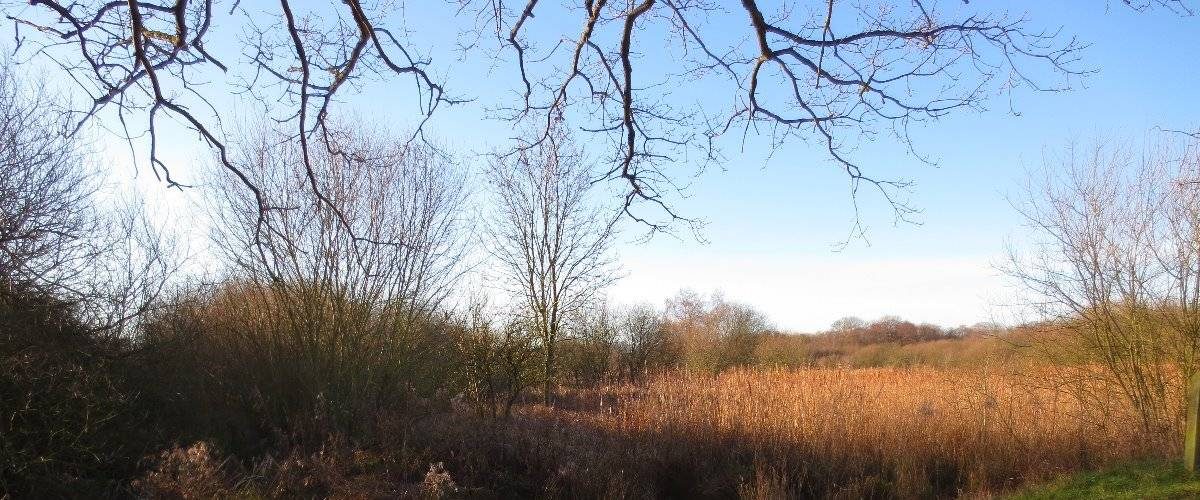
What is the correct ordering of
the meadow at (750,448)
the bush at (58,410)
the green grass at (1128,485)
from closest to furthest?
the green grass at (1128,485), the bush at (58,410), the meadow at (750,448)

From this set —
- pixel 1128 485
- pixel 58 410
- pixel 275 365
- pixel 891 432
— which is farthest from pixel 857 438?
pixel 58 410

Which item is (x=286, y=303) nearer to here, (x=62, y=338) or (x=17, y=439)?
(x=62, y=338)

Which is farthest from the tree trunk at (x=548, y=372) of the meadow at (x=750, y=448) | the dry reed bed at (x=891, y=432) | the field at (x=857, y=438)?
the dry reed bed at (x=891, y=432)

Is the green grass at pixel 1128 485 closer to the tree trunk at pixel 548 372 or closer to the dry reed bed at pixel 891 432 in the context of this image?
the dry reed bed at pixel 891 432

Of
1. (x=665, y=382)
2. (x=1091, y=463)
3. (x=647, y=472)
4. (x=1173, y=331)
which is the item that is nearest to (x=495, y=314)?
(x=665, y=382)

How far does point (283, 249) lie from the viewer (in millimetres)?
9516

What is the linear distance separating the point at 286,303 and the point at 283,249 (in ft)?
2.40

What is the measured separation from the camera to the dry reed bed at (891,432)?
30.2 feet

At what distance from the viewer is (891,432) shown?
10.1 m

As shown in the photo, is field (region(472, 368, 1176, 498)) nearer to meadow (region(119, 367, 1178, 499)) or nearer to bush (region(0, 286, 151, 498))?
meadow (region(119, 367, 1178, 499))

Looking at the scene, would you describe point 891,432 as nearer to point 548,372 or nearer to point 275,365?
point 548,372

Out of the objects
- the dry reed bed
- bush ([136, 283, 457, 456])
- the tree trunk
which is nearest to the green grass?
the dry reed bed

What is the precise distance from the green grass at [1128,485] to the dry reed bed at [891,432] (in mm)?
1559

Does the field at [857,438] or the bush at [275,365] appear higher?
the bush at [275,365]
